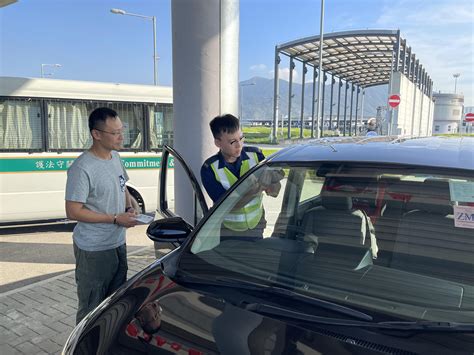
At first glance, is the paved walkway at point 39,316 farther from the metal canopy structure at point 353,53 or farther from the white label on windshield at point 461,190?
the metal canopy structure at point 353,53

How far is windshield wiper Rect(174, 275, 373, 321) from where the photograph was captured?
5.13 ft

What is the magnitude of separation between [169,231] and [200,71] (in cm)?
213

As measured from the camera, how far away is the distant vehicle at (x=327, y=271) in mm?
1469

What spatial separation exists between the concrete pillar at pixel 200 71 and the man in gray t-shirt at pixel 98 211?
1.26 meters

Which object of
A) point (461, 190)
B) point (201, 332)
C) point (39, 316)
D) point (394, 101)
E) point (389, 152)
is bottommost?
point (39, 316)

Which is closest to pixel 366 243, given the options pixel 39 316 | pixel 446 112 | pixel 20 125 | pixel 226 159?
pixel 226 159

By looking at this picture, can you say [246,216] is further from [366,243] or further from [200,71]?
[200,71]

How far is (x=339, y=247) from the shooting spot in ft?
6.51

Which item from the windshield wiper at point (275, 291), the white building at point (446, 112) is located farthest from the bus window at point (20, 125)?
the white building at point (446, 112)

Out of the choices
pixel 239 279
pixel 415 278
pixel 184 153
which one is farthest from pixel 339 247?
pixel 184 153

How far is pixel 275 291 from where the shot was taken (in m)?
1.73

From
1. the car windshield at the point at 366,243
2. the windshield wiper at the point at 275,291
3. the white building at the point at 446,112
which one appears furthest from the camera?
the white building at the point at 446,112

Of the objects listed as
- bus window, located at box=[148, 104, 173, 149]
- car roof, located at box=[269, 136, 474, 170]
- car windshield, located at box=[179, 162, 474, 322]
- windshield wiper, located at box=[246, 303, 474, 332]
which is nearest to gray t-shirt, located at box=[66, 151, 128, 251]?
car windshield, located at box=[179, 162, 474, 322]

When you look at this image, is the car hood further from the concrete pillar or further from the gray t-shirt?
the concrete pillar
